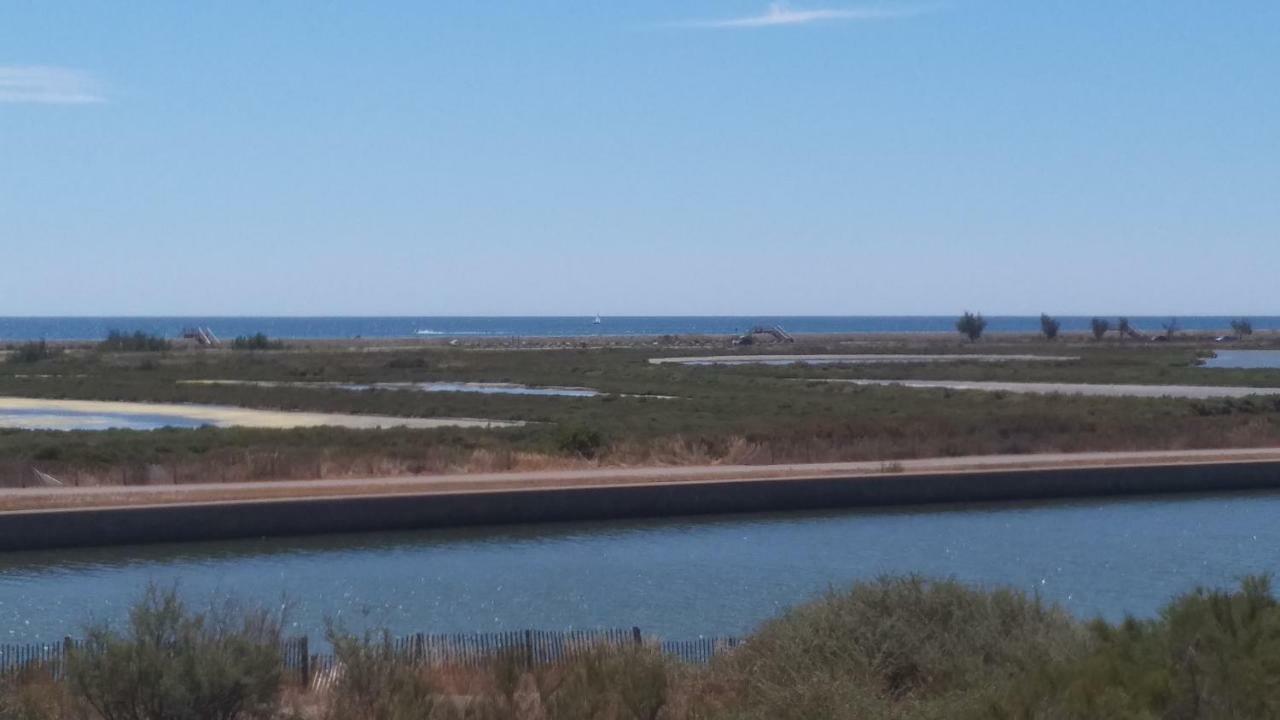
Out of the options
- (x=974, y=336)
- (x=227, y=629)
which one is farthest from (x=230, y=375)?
(x=974, y=336)

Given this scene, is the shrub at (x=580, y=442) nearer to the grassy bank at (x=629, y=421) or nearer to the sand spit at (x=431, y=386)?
the grassy bank at (x=629, y=421)

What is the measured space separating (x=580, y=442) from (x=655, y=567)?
37.9ft

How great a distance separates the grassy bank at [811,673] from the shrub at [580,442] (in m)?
21.3

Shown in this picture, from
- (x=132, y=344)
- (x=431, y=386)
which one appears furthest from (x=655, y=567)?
(x=132, y=344)

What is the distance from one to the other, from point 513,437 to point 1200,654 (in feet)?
98.0

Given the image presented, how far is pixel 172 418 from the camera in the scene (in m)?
51.0

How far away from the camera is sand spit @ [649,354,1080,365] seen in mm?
88875

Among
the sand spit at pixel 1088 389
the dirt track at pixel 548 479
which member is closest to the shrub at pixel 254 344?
the sand spit at pixel 1088 389

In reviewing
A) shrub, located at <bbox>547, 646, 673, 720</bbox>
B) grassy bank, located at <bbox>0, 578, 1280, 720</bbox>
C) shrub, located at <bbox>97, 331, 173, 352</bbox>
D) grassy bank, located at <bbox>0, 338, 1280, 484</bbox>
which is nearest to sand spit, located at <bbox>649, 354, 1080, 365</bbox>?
grassy bank, located at <bbox>0, 338, 1280, 484</bbox>

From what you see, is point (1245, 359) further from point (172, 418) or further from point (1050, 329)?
point (172, 418)

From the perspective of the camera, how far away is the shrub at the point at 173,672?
9469 mm

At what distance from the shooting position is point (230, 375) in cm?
7538

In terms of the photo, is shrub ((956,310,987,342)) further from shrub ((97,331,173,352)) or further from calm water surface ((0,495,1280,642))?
calm water surface ((0,495,1280,642))

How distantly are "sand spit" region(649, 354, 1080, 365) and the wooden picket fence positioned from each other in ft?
240
